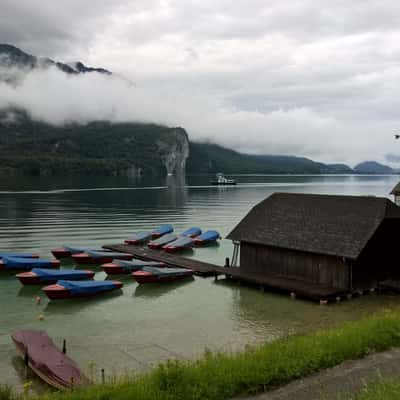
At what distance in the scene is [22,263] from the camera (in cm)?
3803

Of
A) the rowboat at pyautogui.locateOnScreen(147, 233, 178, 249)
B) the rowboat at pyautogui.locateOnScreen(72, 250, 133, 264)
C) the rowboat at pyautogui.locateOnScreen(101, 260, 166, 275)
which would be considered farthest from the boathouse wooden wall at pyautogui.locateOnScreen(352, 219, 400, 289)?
the rowboat at pyautogui.locateOnScreen(147, 233, 178, 249)

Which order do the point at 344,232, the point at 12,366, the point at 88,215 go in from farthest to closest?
the point at 88,215 < the point at 344,232 < the point at 12,366

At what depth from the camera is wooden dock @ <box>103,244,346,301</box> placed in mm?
29188

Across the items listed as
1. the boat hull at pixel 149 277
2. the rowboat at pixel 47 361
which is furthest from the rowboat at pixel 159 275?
the rowboat at pixel 47 361

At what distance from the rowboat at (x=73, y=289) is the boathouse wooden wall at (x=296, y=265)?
414 inches

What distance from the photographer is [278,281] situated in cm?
3184

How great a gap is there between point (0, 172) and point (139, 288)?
579 ft

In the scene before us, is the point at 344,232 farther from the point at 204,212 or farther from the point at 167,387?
the point at 204,212

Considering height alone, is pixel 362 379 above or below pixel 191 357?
above

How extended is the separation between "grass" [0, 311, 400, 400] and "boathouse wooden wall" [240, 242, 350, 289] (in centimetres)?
1370

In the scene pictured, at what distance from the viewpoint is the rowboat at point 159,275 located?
34656 mm

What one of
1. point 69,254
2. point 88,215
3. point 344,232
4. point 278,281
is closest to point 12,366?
point 278,281

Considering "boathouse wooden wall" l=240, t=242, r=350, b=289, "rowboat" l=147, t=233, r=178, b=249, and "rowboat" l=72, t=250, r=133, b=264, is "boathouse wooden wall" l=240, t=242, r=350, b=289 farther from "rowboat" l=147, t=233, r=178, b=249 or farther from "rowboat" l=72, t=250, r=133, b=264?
"rowboat" l=147, t=233, r=178, b=249

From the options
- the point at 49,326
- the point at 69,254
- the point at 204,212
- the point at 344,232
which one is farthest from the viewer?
the point at 204,212
